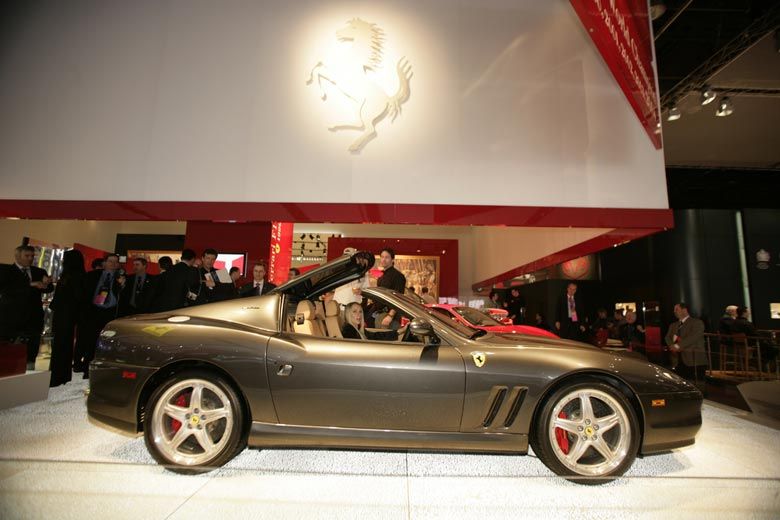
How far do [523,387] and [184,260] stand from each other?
3703 millimetres

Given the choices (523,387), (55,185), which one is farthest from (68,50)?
(523,387)

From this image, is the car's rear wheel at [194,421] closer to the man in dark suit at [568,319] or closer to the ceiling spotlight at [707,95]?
the man in dark suit at [568,319]

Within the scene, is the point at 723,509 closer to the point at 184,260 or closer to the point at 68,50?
the point at 184,260

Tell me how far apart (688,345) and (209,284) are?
623 centimetres

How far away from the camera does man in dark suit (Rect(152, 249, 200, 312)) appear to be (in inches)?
161

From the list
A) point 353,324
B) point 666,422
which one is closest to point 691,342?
point 666,422

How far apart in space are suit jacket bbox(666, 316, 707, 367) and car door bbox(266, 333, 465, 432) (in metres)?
4.73

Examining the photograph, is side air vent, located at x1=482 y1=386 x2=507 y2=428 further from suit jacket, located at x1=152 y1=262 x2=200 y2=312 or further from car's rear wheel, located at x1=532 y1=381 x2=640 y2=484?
suit jacket, located at x1=152 y1=262 x2=200 y2=312

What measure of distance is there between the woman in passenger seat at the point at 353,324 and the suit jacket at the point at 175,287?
2.12 m

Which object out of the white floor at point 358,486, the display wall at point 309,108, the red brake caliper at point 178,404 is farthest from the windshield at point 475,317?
the red brake caliper at point 178,404

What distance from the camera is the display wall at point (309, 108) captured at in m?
4.83

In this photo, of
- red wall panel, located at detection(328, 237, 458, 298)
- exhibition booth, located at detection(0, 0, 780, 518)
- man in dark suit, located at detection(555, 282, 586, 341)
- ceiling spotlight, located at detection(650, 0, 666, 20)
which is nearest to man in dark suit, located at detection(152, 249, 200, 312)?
exhibition booth, located at detection(0, 0, 780, 518)

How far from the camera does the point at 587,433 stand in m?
2.12

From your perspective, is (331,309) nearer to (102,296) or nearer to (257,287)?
(257,287)
